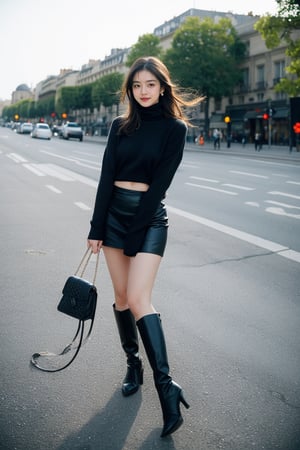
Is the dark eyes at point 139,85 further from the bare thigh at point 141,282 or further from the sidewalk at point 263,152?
the sidewalk at point 263,152

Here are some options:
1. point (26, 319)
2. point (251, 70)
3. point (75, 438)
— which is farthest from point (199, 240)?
point (251, 70)

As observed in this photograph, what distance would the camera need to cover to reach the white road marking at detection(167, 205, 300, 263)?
672 centimetres

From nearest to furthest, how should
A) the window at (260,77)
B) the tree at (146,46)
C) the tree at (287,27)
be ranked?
the tree at (287,27) < the window at (260,77) < the tree at (146,46)

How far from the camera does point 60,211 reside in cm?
1014

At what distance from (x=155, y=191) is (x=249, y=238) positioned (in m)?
5.08

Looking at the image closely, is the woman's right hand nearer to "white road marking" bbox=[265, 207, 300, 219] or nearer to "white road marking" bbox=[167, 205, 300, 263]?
"white road marking" bbox=[167, 205, 300, 263]

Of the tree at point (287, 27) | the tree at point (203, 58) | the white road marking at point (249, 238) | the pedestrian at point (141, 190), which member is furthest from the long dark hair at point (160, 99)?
the tree at point (203, 58)

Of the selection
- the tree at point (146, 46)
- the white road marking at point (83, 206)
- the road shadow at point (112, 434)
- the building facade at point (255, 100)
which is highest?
the tree at point (146, 46)

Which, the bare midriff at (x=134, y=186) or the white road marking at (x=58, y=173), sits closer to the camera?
the bare midriff at (x=134, y=186)

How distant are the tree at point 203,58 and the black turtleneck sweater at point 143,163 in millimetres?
57240

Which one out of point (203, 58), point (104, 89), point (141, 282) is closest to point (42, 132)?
point (203, 58)

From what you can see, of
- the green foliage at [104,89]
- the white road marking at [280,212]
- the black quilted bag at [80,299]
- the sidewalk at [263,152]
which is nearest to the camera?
the black quilted bag at [80,299]

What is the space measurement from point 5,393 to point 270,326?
2.19 metres

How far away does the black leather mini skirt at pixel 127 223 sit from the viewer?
9.52 ft
